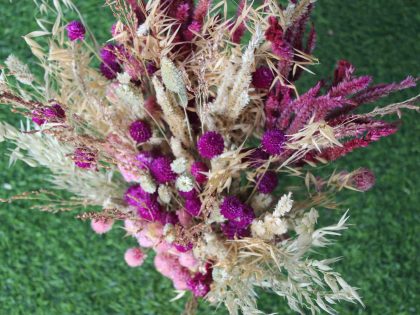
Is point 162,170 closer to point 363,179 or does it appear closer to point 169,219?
point 169,219

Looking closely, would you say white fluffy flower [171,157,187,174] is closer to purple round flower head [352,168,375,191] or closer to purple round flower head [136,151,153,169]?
purple round flower head [136,151,153,169]

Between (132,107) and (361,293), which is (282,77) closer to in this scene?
(132,107)

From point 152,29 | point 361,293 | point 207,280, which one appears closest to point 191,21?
point 152,29

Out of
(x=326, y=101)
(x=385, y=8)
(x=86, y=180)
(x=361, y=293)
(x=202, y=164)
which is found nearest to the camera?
(x=326, y=101)

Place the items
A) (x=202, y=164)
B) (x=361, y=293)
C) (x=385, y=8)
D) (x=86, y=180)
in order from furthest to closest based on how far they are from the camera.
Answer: (x=385, y=8)
(x=361, y=293)
(x=86, y=180)
(x=202, y=164)

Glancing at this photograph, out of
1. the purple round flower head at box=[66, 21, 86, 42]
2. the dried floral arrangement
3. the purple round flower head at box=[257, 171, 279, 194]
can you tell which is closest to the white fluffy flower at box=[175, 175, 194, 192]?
the dried floral arrangement

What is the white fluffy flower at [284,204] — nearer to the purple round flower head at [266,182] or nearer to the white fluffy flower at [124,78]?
the purple round flower head at [266,182]
